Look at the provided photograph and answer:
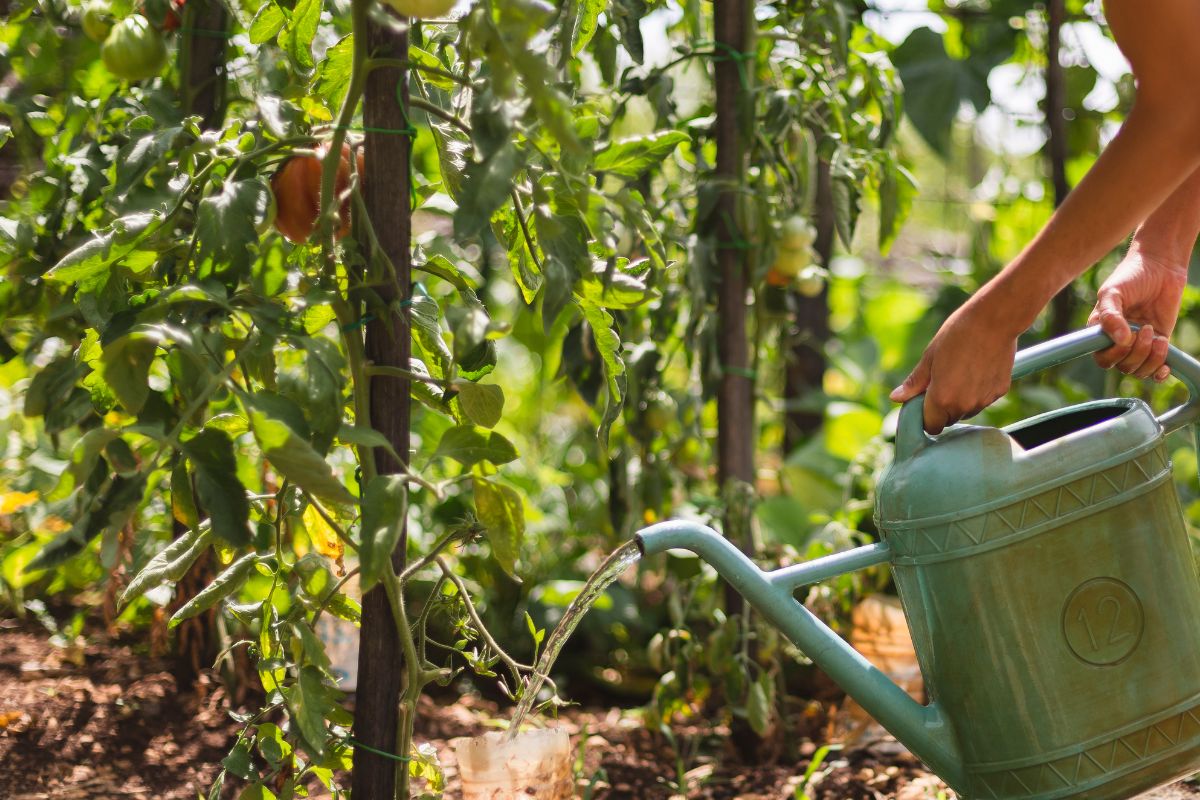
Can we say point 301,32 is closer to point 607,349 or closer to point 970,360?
point 607,349

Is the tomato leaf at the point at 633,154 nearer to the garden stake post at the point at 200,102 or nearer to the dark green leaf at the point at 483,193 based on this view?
the dark green leaf at the point at 483,193

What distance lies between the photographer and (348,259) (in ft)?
3.19

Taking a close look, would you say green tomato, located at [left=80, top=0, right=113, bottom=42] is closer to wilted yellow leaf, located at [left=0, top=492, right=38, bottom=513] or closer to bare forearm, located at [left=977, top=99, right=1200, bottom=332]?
bare forearm, located at [left=977, top=99, right=1200, bottom=332]

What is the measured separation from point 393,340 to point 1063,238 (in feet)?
1.89

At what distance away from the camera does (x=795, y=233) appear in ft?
5.31

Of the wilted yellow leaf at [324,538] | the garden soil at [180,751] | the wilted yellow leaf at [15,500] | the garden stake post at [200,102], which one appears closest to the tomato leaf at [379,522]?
the wilted yellow leaf at [324,538]

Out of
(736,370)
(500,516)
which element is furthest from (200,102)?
(500,516)

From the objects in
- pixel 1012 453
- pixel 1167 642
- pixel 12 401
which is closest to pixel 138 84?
pixel 12 401

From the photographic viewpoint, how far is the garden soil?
1.41 m

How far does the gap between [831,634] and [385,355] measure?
481 mm

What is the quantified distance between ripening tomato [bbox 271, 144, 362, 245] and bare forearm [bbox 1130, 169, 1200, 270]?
0.80 m

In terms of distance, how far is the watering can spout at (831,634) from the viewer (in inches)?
40.8

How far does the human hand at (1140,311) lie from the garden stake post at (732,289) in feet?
1.83

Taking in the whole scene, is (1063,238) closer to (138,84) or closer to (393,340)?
(393,340)
